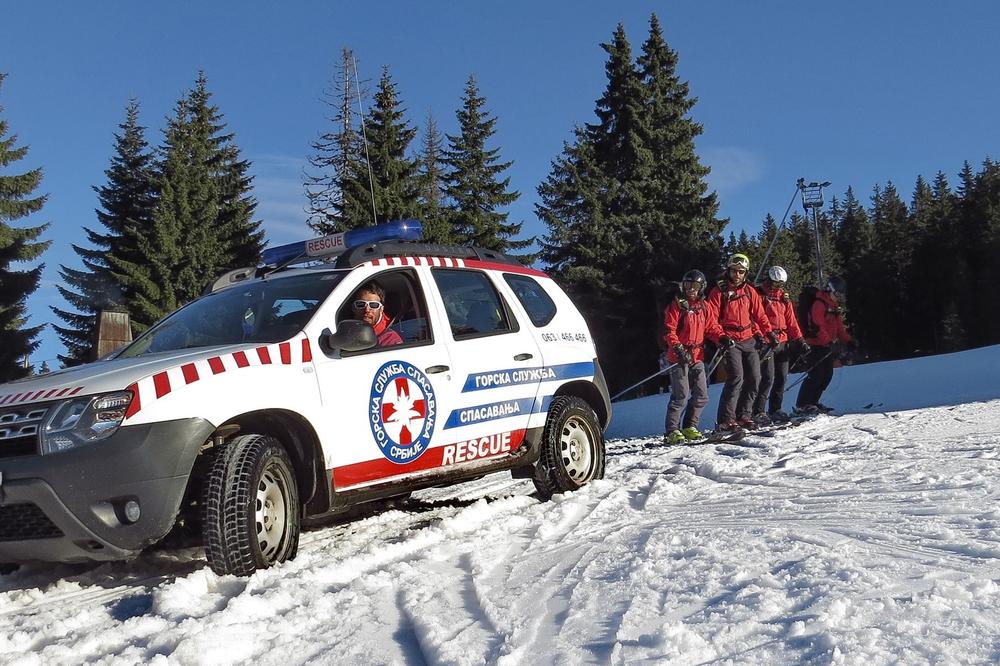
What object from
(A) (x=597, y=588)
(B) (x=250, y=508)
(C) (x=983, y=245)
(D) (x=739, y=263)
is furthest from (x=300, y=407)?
(C) (x=983, y=245)

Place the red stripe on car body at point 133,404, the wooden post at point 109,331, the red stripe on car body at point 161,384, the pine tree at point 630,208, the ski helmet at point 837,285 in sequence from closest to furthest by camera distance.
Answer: the red stripe on car body at point 133,404 → the red stripe on car body at point 161,384 → the wooden post at point 109,331 → the ski helmet at point 837,285 → the pine tree at point 630,208

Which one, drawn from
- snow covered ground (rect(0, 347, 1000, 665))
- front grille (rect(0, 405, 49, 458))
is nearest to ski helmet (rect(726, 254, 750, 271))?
snow covered ground (rect(0, 347, 1000, 665))

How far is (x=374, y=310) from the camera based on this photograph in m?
5.32

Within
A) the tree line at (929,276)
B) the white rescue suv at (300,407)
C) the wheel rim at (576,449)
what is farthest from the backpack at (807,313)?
the tree line at (929,276)

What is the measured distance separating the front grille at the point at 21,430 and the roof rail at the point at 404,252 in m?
1.93

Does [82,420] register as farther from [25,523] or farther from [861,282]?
[861,282]

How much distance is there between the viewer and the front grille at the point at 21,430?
366 centimetres

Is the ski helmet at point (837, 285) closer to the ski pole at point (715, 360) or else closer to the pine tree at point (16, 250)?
the ski pole at point (715, 360)

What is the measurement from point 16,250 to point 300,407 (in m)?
34.3

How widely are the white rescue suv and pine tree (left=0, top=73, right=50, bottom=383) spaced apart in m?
31.5

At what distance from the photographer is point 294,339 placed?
176 inches

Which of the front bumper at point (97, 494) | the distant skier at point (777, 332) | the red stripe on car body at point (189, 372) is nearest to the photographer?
the front bumper at point (97, 494)

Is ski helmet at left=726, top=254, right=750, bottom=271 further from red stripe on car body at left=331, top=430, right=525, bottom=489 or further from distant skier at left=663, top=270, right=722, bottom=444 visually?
red stripe on car body at left=331, top=430, right=525, bottom=489

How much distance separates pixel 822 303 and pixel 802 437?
371 cm
